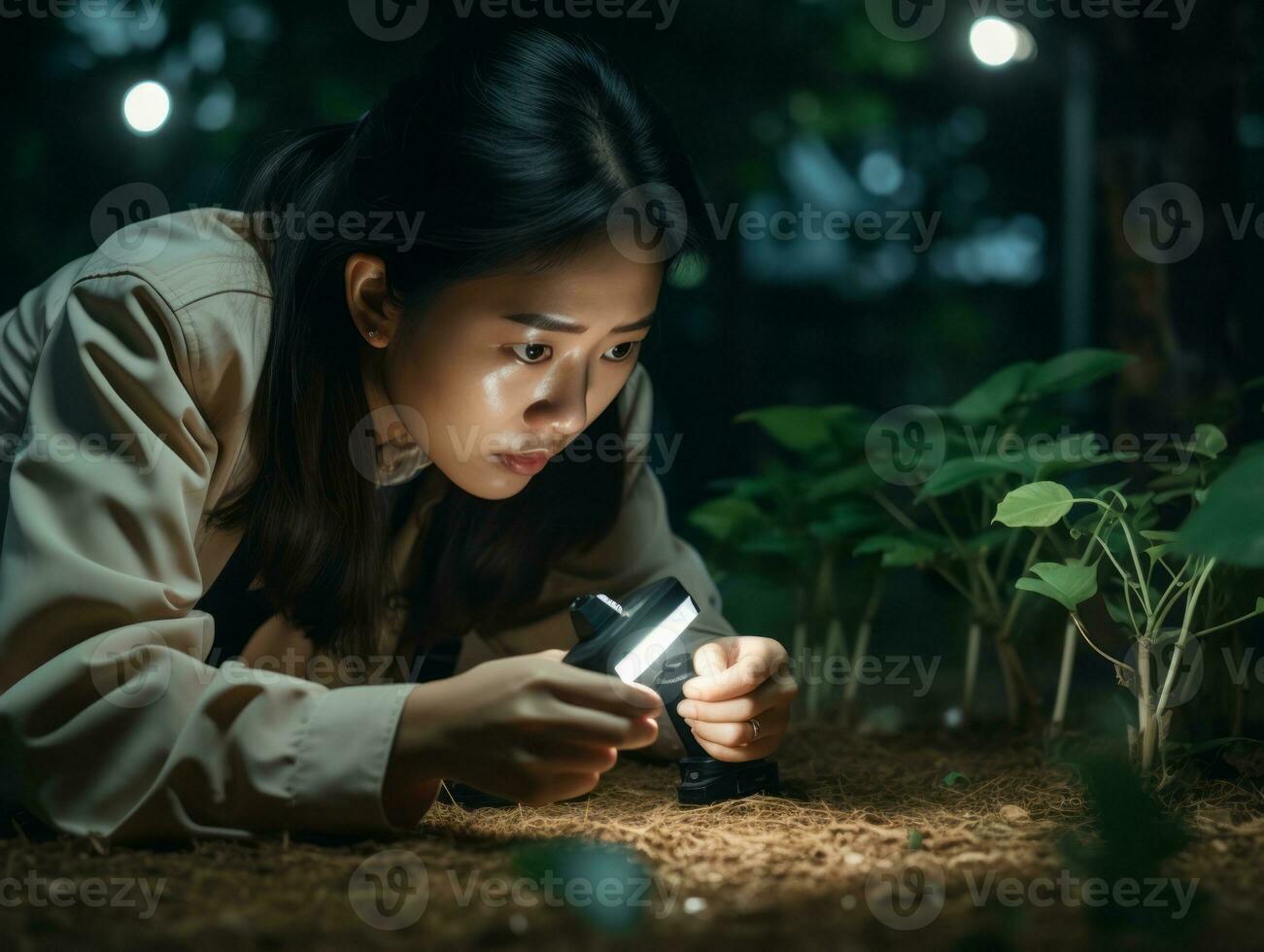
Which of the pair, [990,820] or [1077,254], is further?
[1077,254]

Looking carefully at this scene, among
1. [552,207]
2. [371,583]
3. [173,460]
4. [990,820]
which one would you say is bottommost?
[990,820]

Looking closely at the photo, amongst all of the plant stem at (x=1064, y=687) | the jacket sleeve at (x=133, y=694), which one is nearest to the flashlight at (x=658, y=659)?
the jacket sleeve at (x=133, y=694)

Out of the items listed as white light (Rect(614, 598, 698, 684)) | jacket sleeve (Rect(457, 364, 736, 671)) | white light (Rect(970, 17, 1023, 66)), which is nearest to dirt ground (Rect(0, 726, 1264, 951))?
white light (Rect(614, 598, 698, 684))

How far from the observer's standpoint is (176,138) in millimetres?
2148

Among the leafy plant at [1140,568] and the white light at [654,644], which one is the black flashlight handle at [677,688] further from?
the leafy plant at [1140,568]

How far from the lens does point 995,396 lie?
54.7 inches

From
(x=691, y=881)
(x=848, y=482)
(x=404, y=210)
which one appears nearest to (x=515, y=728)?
(x=691, y=881)

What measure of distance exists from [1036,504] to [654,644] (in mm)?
388

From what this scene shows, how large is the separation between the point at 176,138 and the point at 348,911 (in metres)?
1.86

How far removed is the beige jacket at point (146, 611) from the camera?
2.75 feet

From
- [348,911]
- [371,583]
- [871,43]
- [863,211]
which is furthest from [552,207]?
[863,211]

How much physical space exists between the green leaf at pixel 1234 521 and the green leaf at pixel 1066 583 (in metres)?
0.20

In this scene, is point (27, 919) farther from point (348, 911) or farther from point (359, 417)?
point (359, 417)

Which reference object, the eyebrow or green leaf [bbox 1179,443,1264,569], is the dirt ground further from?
the eyebrow
